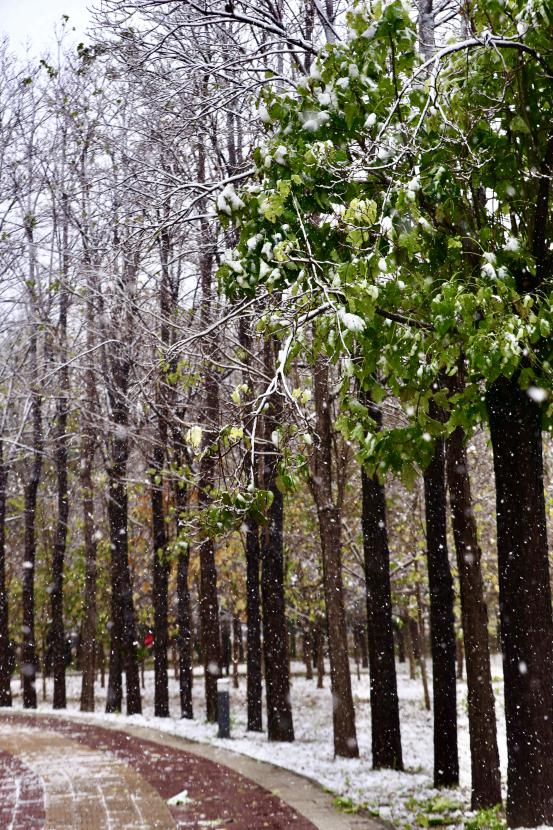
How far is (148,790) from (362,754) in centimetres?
574

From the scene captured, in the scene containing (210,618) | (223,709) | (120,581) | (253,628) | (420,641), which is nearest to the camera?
(223,709)

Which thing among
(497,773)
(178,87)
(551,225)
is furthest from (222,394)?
(551,225)

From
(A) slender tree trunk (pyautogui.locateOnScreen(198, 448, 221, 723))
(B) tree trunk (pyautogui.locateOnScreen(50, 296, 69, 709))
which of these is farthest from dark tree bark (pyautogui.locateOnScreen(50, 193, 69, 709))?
(A) slender tree trunk (pyautogui.locateOnScreen(198, 448, 221, 723))

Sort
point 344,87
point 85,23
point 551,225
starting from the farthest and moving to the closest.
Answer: point 85,23, point 551,225, point 344,87

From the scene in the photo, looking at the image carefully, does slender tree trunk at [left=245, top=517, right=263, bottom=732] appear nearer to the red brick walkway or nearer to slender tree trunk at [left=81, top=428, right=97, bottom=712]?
the red brick walkway

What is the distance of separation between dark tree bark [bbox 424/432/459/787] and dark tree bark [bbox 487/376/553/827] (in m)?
3.84

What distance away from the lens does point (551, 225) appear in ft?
20.1

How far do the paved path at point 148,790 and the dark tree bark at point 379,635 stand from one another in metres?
1.60

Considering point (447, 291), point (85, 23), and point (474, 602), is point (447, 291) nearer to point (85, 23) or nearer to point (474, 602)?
point (474, 602)

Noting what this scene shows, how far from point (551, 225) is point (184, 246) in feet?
31.0

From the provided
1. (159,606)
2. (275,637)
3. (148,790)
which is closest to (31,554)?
(159,606)

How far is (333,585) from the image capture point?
12.2 metres

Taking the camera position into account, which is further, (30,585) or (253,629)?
(30,585)

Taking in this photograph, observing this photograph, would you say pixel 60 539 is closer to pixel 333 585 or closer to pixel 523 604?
pixel 333 585
